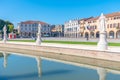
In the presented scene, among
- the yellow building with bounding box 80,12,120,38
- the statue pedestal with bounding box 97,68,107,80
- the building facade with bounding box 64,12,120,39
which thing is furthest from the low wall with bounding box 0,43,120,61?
the yellow building with bounding box 80,12,120,38

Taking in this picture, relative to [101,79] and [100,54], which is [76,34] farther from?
[101,79]

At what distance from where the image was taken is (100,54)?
69.1 ft

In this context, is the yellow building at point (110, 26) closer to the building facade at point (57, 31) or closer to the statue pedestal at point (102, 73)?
the building facade at point (57, 31)

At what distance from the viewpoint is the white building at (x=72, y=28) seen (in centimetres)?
10808

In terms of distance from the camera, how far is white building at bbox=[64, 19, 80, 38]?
355 ft

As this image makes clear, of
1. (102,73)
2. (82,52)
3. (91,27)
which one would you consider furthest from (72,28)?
(102,73)

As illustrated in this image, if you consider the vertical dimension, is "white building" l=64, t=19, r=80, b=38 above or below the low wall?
above

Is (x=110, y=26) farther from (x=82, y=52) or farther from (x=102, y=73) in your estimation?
(x=102, y=73)

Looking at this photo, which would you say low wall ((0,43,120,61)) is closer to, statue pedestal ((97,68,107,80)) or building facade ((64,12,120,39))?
statue pedestal ((97,68,107,80))

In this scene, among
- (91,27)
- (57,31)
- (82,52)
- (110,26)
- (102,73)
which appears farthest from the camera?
(57,31)

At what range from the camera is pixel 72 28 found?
11438 centimetres

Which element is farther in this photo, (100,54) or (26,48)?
(26,48)

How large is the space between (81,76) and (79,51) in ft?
26.8

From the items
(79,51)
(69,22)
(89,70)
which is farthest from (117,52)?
(69,22)
